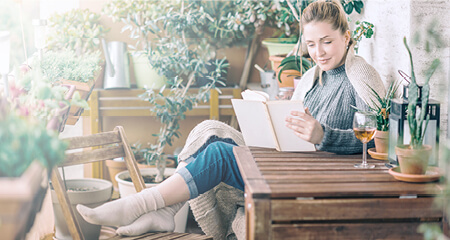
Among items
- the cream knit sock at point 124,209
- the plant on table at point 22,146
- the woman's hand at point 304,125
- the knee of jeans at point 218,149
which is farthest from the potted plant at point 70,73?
the plant on table at point 22,146

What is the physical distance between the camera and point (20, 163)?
3.48 feet

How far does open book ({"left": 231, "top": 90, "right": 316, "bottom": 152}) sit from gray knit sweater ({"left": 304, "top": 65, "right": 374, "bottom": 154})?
9 cm

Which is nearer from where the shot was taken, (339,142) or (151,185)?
(339,142)

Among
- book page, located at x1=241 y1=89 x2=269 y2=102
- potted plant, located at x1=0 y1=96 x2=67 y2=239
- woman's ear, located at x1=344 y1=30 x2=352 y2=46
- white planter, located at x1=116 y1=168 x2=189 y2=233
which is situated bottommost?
white planter, located at x1=116 y1=168 x2=189 y2=233

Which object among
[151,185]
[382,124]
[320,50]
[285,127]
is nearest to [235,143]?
[285,127]

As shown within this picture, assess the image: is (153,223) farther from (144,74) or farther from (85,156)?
(144,74)

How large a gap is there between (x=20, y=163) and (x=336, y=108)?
164 cm

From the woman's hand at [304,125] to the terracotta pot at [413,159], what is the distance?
1.20ft

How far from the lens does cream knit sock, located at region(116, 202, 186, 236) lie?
7.00 feet

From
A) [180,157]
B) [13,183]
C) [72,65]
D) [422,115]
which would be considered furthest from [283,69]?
[13,183]

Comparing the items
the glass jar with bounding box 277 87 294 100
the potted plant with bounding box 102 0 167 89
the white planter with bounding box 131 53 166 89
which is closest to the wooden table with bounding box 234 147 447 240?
the glass jar with bounding box 277 87 294 100

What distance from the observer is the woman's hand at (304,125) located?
199 cm

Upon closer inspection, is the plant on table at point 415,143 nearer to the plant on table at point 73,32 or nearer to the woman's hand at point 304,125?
the woman's hand at point 304,125

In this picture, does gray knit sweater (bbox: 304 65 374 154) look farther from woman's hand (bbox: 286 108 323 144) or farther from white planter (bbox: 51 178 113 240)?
white planter (bbox: 51 178 113 240)
